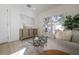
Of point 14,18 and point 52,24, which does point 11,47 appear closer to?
point 14,18

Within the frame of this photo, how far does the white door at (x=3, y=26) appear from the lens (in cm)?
140

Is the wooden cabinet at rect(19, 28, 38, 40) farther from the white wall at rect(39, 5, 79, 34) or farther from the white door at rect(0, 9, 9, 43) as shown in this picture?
the white door at rect(0, 9, 9, 43)

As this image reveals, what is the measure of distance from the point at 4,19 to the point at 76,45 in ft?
3.81

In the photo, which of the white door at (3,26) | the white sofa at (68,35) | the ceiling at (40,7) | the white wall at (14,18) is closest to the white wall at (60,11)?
the ceiling at (40,7)

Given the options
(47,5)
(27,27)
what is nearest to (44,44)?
(27,27)

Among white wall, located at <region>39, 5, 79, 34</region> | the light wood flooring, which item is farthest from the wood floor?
white wall, located at <region>39, 5, 79, 34</region>

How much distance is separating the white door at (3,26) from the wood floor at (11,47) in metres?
0.08

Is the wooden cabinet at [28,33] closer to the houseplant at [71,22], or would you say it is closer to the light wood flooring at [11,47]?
the light wood flooring at [11,47]

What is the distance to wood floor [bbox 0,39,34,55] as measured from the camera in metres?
1.41

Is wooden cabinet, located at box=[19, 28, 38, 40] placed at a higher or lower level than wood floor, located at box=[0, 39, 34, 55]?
higher

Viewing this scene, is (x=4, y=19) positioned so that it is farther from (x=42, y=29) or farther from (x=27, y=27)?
(x=42, y=29)

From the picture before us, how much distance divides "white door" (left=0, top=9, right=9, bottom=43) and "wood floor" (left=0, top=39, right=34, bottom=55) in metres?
0.08

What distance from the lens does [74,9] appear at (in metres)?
1.41

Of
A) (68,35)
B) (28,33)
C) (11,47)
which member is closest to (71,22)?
(68,35)
